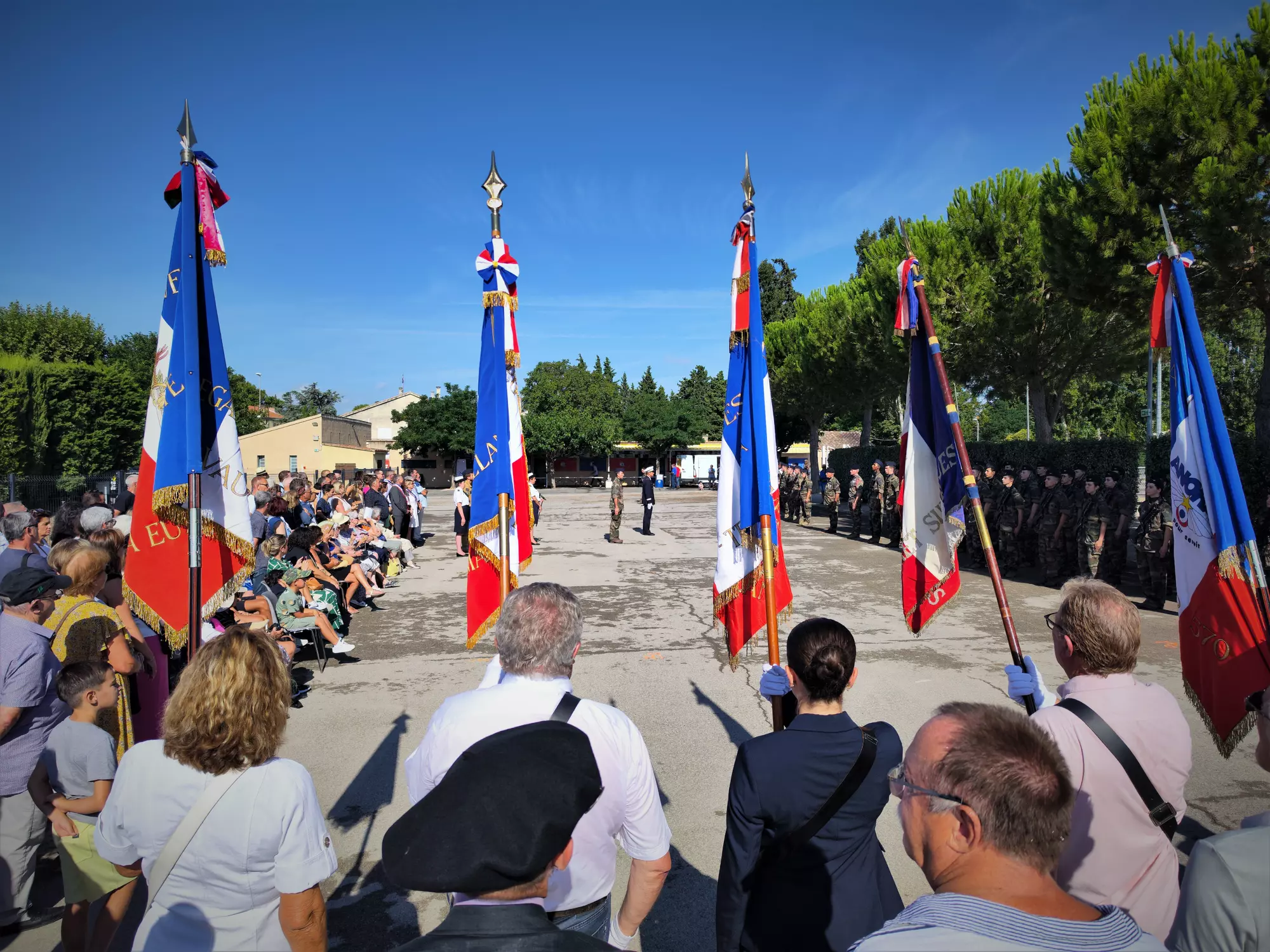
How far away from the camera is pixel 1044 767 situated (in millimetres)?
1394

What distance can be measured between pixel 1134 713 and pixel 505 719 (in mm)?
1989

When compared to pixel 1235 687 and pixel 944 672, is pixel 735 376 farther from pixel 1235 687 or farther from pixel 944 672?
pixel 944 672

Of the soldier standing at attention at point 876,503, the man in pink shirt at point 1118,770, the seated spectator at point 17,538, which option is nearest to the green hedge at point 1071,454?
the soldier standing at attention at point 876,503

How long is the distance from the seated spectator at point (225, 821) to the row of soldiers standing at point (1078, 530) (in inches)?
357

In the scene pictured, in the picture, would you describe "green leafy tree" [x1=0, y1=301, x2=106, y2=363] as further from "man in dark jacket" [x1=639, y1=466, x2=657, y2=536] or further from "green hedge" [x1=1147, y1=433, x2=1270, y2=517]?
"green hedge" [x1=1147, y1=433, x2=1270, y2=517]

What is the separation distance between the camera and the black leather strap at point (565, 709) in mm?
2205

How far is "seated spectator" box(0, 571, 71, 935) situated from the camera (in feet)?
11.0

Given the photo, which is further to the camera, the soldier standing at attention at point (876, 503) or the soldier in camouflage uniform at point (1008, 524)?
the soldier standing at attention at point (876, 503)

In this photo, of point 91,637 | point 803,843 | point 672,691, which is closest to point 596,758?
point 803,843

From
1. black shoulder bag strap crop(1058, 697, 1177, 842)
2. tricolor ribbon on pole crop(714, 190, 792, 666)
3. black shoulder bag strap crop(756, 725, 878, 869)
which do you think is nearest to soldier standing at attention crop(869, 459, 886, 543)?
tricolor ribbon on pole crop(714, 190, 792, 666)

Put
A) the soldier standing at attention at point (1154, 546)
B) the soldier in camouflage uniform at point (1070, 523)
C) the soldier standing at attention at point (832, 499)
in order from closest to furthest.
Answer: the soldier standing at attention at point (1154, 546)
the soldier in camouflage uniform at point (1070, 523)
the soldier standing at attention at point (832, 499)

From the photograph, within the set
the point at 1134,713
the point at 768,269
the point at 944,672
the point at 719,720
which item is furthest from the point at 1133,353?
the point at 768,269

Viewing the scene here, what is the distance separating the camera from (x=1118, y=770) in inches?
89.2

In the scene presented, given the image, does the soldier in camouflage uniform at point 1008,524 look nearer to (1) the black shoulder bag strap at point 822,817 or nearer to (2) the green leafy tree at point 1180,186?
(2) the green leafy tree at point 1180,186
